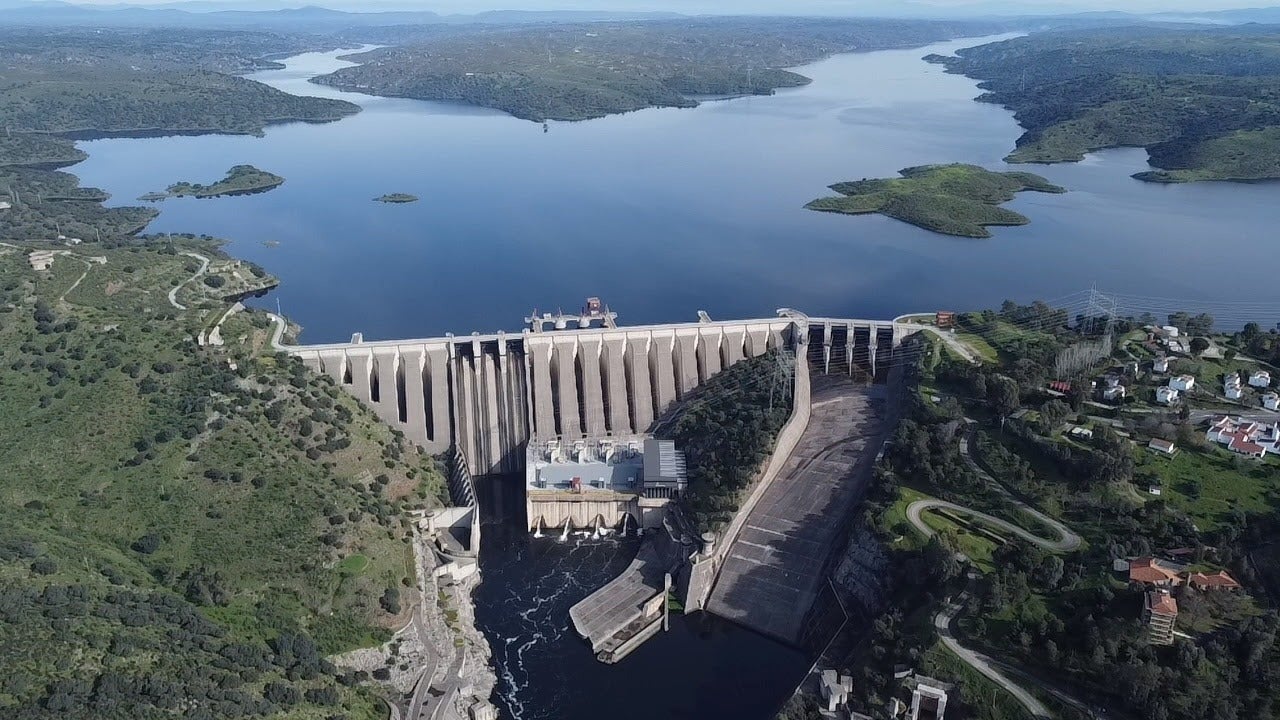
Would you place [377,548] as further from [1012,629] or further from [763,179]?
[763,179]

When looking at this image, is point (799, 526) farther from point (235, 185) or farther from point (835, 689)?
point (235, 185)

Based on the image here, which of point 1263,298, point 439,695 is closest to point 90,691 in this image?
point 439,695

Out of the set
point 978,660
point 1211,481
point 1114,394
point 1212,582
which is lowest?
point 978,660

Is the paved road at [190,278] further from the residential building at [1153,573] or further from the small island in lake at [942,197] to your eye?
the small island in lake at [942,197]

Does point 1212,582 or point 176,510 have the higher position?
point 1212,582

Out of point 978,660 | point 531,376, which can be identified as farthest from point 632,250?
point 978,660

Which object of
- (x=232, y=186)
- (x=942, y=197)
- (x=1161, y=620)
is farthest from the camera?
(x=232, y=186)

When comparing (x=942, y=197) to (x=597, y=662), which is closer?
(x=597, y=662)

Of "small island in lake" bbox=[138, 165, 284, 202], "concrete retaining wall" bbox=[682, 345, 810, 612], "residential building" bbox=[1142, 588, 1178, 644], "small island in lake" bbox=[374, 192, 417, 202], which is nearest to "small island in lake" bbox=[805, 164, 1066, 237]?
"small island in lake" bbox=[374, 192, 417, 202]
